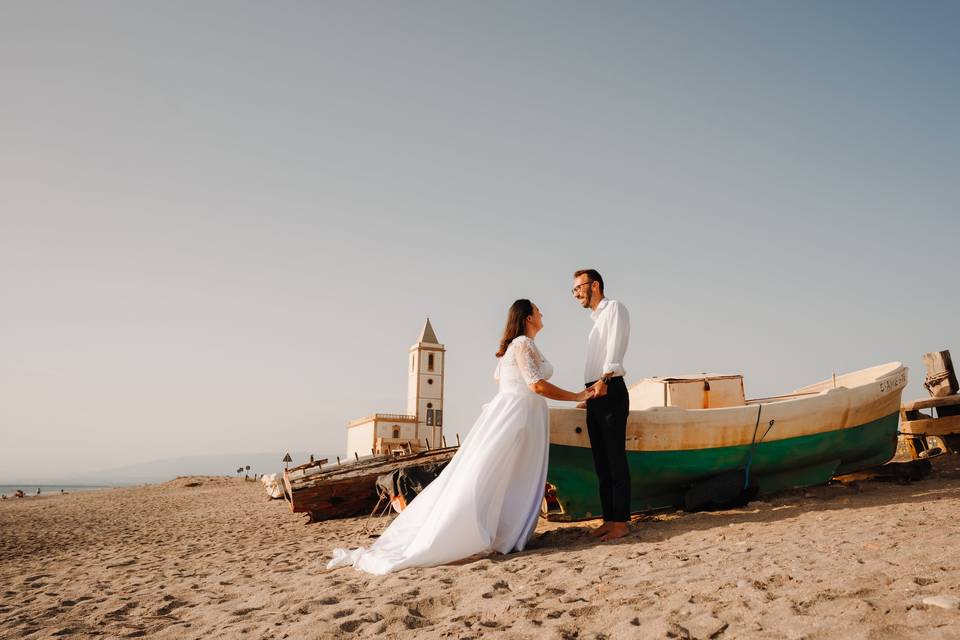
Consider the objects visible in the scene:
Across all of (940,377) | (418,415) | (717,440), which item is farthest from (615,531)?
(418,415)

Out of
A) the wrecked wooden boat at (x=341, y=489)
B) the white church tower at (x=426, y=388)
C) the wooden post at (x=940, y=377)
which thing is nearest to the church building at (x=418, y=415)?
the white church tower at (x=426, y=388)

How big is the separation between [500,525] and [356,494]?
6722 millimetres

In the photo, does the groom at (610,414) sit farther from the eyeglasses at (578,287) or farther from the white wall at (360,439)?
the white wall at (360,439)

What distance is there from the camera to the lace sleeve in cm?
574

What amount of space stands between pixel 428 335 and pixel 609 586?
53183mm

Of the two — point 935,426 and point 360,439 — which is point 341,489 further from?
point 360,439

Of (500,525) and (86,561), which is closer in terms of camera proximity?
(500,525)

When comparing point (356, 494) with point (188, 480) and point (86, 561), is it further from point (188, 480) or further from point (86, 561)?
point (188, 480)

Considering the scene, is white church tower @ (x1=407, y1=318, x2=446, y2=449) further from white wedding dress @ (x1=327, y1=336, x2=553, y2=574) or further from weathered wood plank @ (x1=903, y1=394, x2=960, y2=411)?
white wedding dress @ (x1=327, y1=336, x2=553, y2=574)

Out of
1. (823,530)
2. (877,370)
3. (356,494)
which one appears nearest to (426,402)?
(356,494)

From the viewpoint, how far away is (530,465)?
585cm

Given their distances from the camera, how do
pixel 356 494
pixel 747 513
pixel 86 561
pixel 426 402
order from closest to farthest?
pixel 747 513, pixel 86 561, pixel 356 494, pixel 426 402

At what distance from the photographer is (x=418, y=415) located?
52938 millimetres

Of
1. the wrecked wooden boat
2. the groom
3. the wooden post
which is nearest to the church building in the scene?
the wrecked wooden boat
